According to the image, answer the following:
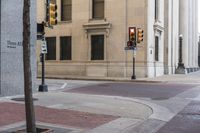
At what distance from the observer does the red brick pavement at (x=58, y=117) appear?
10789 millimetres

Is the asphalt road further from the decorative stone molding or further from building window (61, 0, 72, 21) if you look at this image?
building window (61, 0, 72, 21)

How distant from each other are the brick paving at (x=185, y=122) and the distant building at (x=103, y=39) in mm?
22592

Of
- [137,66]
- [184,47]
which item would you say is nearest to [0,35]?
[137,66]

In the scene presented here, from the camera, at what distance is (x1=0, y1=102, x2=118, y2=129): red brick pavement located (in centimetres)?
1079

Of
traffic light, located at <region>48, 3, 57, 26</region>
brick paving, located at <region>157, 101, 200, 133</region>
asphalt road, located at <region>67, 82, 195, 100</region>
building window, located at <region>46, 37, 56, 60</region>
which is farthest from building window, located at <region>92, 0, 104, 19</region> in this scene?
brick paving, located at <region>157, 101, 200, 133</region>

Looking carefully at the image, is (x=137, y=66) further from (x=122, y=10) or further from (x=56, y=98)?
(x=56, y=98)

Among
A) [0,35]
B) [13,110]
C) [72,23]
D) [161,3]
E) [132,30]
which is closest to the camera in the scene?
[13,110]

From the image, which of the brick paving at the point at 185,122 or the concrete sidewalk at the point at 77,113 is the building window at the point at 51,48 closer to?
the concrete sidewalk at the point at 77,113

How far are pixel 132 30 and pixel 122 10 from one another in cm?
459

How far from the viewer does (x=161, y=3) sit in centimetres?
4334

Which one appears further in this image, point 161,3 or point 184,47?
point 184,47

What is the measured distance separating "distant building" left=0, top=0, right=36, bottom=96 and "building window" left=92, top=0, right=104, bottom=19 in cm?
2235

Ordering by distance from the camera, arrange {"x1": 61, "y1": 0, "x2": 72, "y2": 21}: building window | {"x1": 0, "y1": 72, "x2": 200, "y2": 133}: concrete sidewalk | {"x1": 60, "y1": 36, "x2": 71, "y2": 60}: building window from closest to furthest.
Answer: {"x1": 0, "y1": 72, "x2": 200, "y2": 133}: concrete sidewalk → {"x1": 60, "y1": 36, "x2": 71, "y2": 60}: building window → {"x1": 61, "y1": 0, "x2": 72, "y2": 21}: building window

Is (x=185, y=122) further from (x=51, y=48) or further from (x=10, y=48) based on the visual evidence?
(x=51, y=48)
